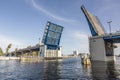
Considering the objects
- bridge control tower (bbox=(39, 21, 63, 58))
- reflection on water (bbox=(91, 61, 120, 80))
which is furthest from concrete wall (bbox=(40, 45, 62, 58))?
reflection on water (bbox=(91, 61, 120, 80))

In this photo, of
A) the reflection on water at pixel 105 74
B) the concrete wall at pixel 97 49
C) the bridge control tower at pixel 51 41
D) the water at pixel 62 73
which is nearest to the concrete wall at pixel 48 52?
the bridge control tower at pixel 51 41

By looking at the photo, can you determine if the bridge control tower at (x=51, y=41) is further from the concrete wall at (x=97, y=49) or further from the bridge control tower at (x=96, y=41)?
the concrete wall at (x=97, y=49)

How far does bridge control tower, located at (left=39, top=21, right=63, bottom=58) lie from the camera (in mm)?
98875

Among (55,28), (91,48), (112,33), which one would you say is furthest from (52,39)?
(112,33)

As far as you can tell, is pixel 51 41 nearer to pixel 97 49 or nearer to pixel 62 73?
pixel 97 49

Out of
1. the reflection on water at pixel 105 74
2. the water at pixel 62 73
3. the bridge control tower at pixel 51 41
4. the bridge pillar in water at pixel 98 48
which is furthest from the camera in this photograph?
the bridge control tower at pixel 51 41

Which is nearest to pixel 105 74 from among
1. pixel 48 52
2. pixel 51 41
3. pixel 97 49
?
pixel 97 49

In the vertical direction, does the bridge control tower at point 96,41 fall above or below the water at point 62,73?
above

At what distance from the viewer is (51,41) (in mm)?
110625

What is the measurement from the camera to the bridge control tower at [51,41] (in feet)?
324

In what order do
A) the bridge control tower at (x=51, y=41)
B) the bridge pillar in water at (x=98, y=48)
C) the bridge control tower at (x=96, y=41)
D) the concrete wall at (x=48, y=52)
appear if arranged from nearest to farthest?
the bridge control tower at (x=96, y=41) < the bridge pillar in water at (x=98, y=48) < the bridge control tower at (x=51, y=41) < the concrete wall at (x=48, y=52)

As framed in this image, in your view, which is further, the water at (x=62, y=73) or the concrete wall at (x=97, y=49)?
the concrete wall at (x=97, y=49)

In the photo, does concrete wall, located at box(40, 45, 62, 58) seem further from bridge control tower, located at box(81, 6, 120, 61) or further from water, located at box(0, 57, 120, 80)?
water, located at box(0, 57, 120, 80)

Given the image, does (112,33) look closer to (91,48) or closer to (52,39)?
(91,48)
